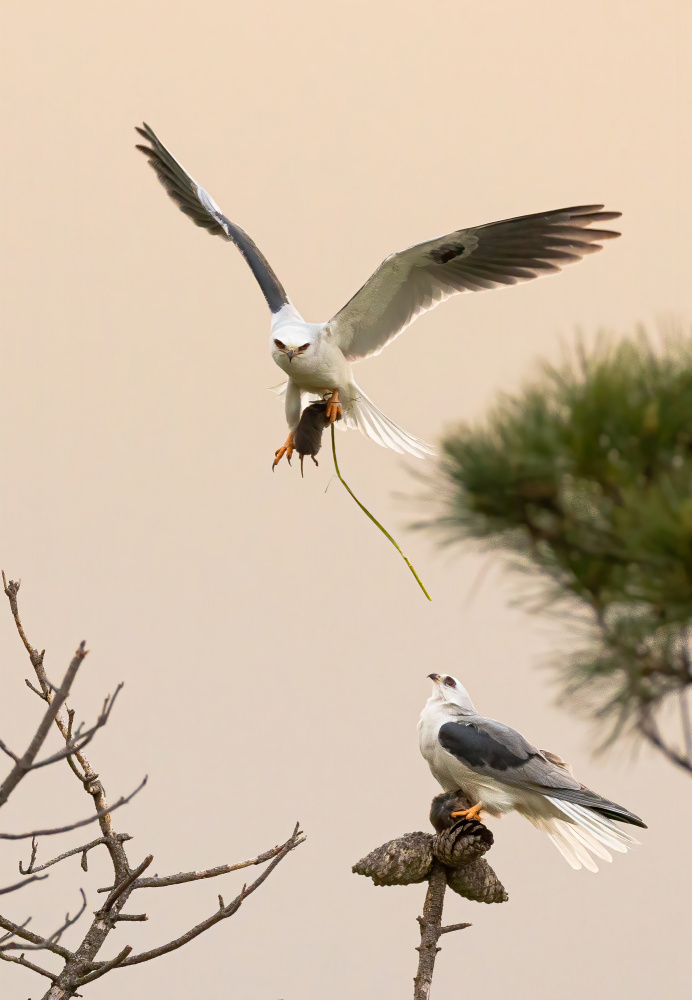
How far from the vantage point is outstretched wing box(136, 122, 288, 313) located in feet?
12.8

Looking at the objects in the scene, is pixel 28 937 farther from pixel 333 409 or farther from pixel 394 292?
pixel 394 292

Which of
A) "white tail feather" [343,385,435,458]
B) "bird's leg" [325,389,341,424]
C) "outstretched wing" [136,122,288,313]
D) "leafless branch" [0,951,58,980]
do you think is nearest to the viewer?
"leafless branch" [0,951,58,980]

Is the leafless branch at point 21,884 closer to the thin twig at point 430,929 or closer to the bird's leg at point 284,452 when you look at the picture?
the thin twig at point 430,929

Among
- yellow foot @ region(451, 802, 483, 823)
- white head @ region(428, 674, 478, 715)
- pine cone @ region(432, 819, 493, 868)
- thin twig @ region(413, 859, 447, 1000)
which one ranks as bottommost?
thin twig @ region(413, 859, 447, 1000)

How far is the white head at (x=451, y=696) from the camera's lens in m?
2.92

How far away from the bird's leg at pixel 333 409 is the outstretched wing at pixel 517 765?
1.11 m

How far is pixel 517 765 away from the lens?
2.67 metres

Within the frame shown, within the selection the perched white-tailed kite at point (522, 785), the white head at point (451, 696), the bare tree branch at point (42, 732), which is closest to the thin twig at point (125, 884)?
the bare tree branch at point (42, 732)

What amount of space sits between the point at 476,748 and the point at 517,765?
11 cm

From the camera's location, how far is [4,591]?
2531 millimetres

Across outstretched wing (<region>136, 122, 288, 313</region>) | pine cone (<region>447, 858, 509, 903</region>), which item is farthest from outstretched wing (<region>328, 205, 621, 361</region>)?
pine cone (<region>447, 858, 509, 903</region>)

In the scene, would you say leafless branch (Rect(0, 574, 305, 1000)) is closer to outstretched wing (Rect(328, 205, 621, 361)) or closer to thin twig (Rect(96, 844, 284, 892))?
thin twig (Rect(96, 844, 284, 892))

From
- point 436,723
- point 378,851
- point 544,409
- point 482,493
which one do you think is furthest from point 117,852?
point 544,409

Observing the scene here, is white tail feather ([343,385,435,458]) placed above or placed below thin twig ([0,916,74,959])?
above
